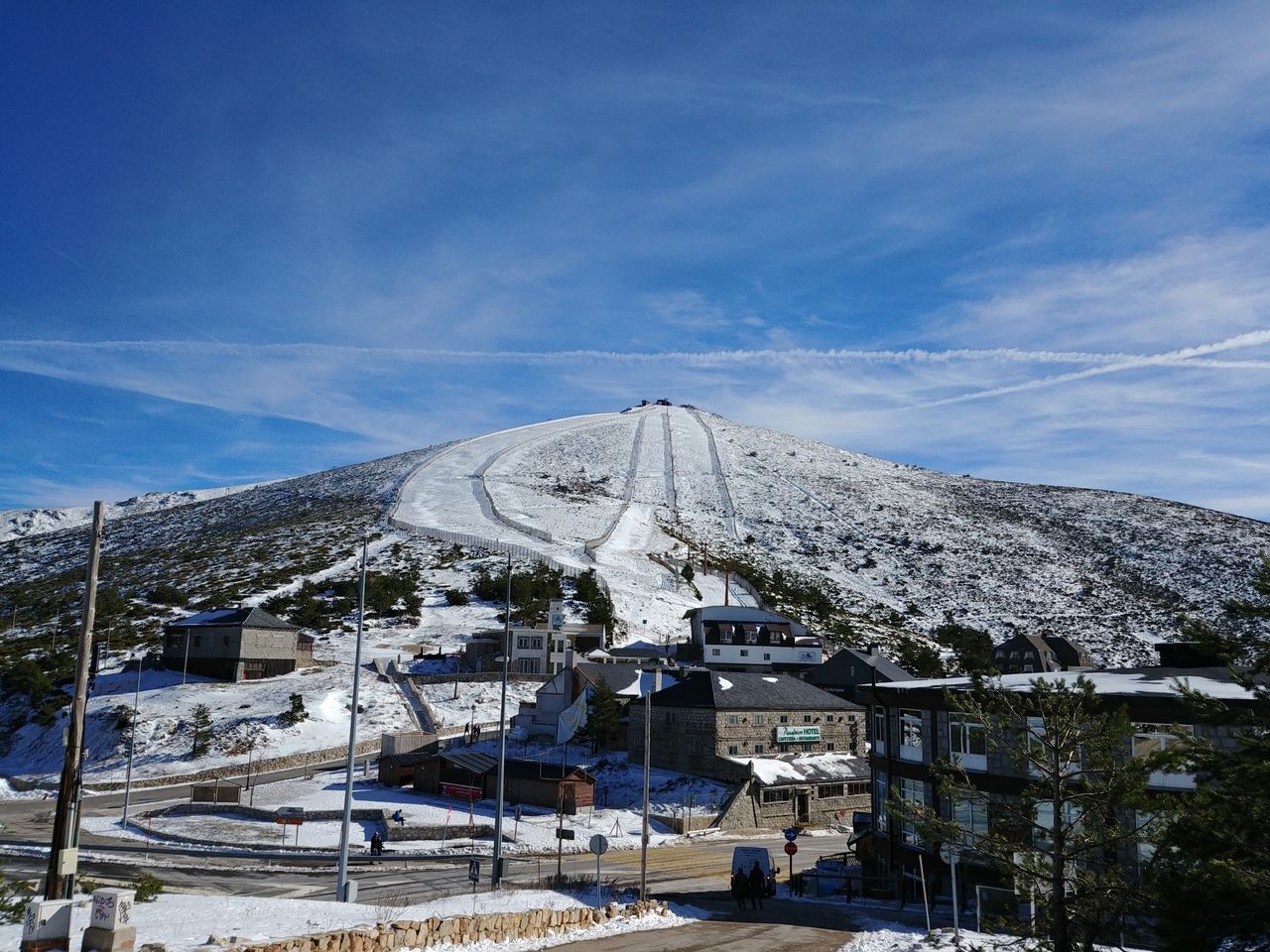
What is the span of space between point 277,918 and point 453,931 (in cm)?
369

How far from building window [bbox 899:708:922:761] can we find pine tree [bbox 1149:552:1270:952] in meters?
17.5

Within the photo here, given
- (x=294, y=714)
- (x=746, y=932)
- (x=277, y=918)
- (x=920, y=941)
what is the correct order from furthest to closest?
(x=294, y=714) < (x=746, y=932) < (x=920, y=941) < (x=277, y=918)

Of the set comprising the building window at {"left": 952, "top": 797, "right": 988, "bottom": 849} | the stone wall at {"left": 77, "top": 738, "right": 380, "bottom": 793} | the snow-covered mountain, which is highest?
the snow-covered mountain

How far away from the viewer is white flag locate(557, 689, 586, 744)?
63125 mm

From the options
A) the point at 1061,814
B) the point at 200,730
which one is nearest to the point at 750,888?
the point at 1061,814

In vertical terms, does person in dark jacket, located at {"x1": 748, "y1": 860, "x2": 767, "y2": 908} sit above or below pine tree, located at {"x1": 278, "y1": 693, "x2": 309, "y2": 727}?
below

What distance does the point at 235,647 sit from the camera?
73812 mm

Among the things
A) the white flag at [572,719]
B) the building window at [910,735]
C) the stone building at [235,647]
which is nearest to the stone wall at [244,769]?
the white flag at [572,719]

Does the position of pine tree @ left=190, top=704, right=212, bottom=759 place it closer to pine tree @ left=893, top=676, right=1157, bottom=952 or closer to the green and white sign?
the green and white sign

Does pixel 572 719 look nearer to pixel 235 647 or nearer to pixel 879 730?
pixel 879 730

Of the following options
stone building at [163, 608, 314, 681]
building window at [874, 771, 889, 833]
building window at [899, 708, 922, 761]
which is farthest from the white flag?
building window at [899, 708, 922, 761]

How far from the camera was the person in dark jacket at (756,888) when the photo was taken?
30.8 metres

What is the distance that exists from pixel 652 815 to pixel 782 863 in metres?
10.1

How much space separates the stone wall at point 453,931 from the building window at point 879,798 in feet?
49.3
